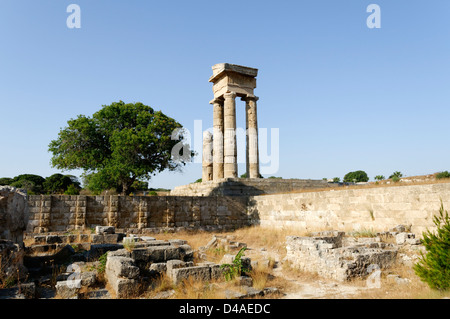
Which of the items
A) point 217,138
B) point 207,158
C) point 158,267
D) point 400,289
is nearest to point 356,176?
point 207,158

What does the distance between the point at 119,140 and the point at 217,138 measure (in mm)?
6916

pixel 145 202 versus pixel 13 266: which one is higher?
pixel 145 202

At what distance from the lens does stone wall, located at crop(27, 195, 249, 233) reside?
13625 mm

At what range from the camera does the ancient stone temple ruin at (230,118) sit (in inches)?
863

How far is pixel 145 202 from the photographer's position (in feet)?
51.3

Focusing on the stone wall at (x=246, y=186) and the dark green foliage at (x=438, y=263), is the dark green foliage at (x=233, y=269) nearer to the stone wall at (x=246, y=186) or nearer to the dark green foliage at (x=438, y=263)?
the dark green foliage at (x=438, y=263)

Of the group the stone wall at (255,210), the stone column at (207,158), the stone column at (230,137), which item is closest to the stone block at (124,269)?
the stone wall at (255,210)

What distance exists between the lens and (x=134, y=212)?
15.4 m

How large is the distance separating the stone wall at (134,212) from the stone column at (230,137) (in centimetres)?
406

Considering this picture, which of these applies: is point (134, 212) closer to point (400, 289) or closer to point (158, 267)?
point (158, 267)

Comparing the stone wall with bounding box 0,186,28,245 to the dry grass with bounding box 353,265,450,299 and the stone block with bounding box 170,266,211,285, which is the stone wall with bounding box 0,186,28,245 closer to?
the stone block with bounding box 170,266,211,285
